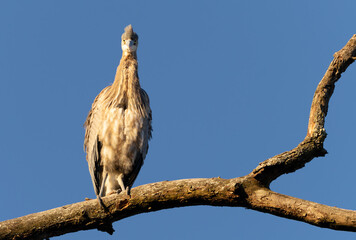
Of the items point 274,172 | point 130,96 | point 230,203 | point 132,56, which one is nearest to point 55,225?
point 230,203

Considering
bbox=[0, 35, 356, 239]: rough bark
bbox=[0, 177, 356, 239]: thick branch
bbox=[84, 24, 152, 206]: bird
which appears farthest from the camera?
bbox=[84, 24, 152, 206]: bird

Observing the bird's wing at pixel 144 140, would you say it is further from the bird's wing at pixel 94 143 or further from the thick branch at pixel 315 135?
the thick branch at pixel 315 135

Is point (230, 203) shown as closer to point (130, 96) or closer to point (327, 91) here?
point (327, 91)

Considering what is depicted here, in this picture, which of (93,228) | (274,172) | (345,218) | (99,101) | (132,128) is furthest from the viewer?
(99,101)

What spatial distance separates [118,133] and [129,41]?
1847mm

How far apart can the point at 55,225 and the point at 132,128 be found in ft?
8.23

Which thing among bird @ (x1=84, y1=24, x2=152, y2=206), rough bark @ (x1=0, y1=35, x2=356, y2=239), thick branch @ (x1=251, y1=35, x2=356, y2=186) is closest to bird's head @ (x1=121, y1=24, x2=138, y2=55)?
bird @ (x1=84, y1=24, x2=152, y2=206)

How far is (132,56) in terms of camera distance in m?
8.19

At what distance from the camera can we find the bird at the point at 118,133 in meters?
7.35

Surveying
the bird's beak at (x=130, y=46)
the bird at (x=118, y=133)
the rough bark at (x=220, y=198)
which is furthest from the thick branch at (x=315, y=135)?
the bird's beak at (x=130, y=46)

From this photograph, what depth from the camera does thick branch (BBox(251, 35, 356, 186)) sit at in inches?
193

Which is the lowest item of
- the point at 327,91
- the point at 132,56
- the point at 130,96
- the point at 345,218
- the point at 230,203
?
the point at 345,218

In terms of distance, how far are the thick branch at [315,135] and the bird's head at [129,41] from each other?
3903 millimetres

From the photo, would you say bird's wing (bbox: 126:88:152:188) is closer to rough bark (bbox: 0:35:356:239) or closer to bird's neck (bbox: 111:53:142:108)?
bird's neck (bbox: 111:53:142:108)
